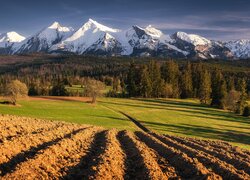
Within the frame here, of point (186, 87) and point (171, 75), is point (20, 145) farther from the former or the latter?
point (171, 75)

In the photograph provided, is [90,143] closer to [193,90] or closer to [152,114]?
[152,114]

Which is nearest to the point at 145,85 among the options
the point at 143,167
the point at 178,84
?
the point at 178,84

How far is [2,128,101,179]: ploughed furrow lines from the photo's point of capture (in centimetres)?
1920

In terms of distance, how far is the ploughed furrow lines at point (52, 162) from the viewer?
19.2 meters

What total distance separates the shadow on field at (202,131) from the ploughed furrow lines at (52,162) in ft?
127

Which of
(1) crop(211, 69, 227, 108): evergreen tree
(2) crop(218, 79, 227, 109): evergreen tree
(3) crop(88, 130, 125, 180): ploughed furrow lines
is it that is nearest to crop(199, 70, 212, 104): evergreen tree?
(1) crop(211, 69, 227, 108): evergreen tree

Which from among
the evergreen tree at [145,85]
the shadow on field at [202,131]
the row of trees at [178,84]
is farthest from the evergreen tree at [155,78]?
the shadow on field at [202,131]

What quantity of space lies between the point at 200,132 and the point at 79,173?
49.5 m

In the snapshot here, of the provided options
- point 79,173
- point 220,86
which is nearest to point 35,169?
point 79,173

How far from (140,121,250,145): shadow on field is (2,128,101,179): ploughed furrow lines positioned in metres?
38.7

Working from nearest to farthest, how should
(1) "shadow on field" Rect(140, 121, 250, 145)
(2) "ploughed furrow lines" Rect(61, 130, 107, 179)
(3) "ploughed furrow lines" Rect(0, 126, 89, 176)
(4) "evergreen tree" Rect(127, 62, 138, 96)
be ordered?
(3) "ploughed furrow lines" Rect(0, 126, 89, 176) < (2) "ploughed furrow lines" Rect(61, 130, 107, 179) < (1) "shadow on field" Rect(140, 121, 250, 145) < (4) "evergreen tree" Rect(127, 62, 138, 96)

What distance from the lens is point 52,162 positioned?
22375 millimetres

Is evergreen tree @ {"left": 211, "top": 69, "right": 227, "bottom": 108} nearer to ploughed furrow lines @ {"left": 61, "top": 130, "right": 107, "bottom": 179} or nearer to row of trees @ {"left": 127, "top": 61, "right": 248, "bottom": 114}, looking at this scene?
row of trees @ {"left": 127, "top": 61, "right": 248, "bottom": 114}

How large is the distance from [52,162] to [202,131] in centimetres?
5115
